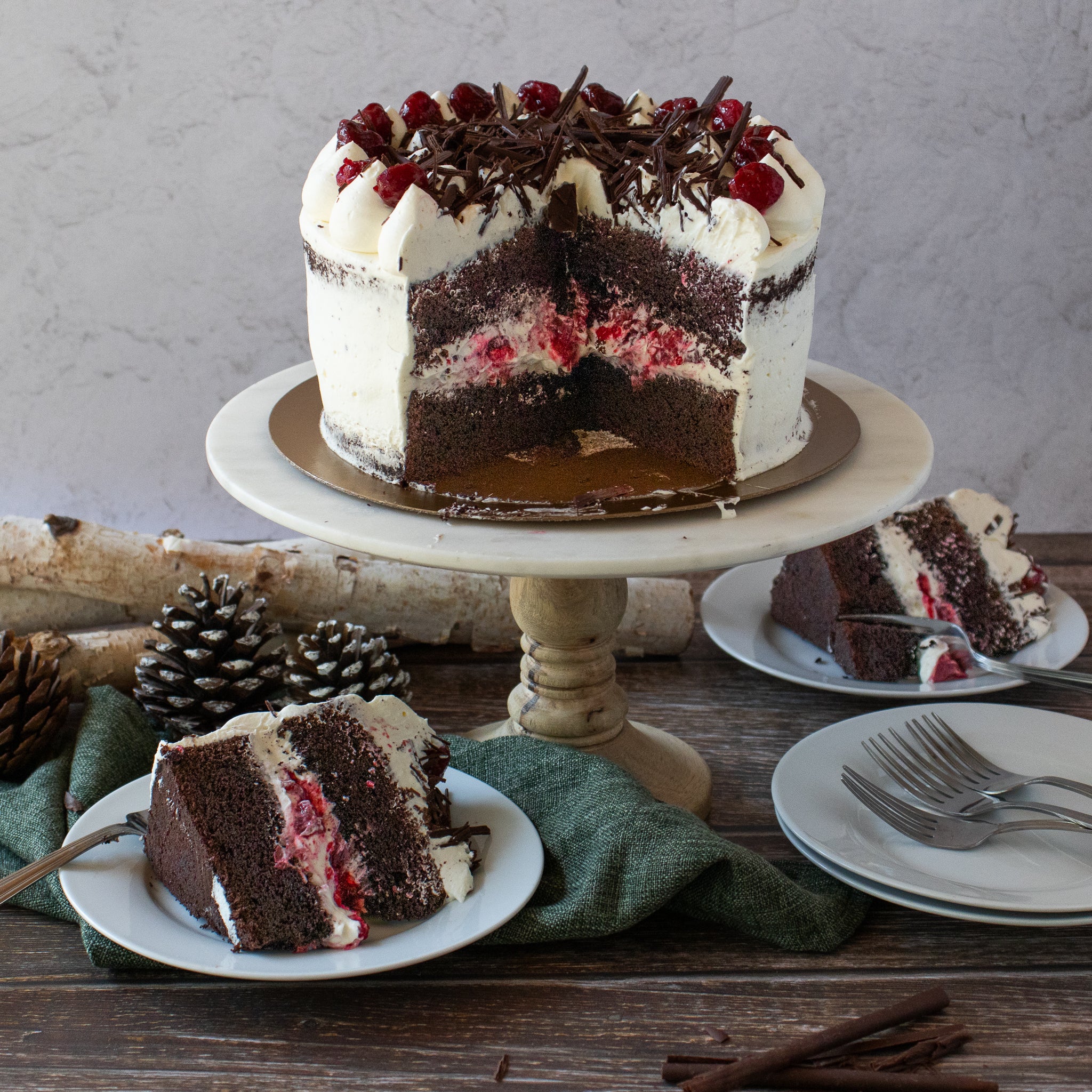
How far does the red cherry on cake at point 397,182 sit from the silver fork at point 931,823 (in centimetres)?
85

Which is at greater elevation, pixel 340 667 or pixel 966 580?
pixel 966 580

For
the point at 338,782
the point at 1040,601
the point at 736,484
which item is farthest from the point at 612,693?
the point at 1040,601

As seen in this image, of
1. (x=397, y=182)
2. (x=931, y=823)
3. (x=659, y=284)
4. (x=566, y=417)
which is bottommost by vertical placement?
(x=931, y=823)

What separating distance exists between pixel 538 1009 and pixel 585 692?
0.50 metres

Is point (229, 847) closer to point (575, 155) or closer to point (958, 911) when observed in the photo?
point (958, 911)

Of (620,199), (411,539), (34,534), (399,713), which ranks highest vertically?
(620,199)

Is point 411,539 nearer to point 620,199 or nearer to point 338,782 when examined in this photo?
point 338,782

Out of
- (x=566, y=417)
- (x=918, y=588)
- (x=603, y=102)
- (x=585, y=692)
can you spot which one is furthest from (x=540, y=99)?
(x=918, y=588)

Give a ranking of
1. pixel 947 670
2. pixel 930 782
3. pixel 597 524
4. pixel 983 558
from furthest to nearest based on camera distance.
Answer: pixel 983 558 < pixel 947 670 < pixel 930 782 < pixel 597 524

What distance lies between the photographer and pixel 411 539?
1.33m

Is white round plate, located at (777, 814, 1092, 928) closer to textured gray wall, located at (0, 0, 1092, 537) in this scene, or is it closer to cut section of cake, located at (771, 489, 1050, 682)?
cut section of cake, located at (771, 489, 1050, 682)

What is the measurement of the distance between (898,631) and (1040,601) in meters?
0.28

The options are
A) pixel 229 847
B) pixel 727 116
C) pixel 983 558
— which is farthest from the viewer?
pixel 983 558

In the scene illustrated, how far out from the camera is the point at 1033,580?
1.96 meters
